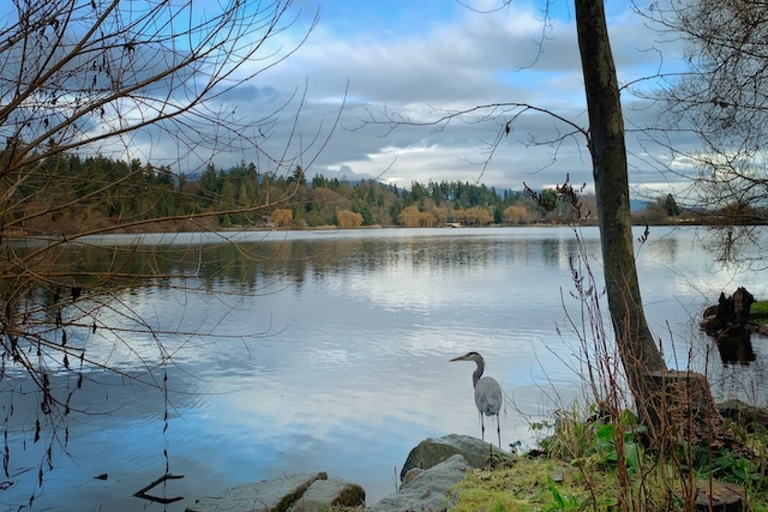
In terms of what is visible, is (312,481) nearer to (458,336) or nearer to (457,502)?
(457,502)

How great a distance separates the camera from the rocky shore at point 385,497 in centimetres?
462

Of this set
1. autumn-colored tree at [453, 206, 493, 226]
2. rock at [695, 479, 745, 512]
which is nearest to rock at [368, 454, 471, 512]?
rock at [695, 479, 745, 512]

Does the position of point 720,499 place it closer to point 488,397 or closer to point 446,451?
point 446,451

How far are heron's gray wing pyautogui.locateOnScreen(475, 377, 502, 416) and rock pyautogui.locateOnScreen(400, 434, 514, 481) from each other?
413 mm

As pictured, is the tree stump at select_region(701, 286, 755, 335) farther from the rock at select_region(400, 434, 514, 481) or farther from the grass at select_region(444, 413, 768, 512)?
the grass at select_region(444, 413, 768, 512)

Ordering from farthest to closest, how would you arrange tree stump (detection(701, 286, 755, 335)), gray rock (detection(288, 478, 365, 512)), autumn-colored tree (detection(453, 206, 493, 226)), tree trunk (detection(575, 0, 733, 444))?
1. autumn-colored tree (detection(453, 206, 493, 226))
2. tree stump (detection(701, 286, 755, 335))
3. gray rock (detection(288, 478, 365, 512))
4. tree trunk (detection(575, 0, 733, 444))

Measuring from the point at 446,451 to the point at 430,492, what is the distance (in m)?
1.53

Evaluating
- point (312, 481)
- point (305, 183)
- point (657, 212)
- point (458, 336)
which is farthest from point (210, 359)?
point (305, 183)

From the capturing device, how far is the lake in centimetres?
611

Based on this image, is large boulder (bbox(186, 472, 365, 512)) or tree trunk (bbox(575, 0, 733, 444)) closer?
tree trunk (bbox(575, 0, 733, 444))

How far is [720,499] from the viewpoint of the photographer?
2982 mm

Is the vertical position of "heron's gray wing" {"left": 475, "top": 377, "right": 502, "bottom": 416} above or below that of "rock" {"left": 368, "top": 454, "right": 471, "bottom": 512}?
above

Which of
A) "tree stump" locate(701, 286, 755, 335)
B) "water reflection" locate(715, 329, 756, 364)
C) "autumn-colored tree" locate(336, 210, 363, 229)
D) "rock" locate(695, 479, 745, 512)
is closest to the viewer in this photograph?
"rock" locate(695, 479, 745, 512)

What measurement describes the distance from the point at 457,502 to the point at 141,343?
37.4 ft
